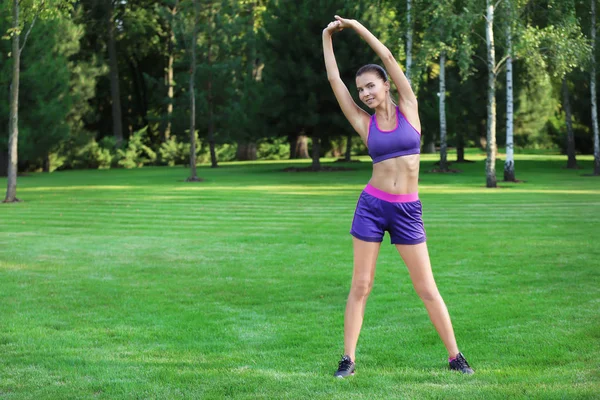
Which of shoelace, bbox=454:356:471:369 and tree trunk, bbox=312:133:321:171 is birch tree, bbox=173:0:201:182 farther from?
shoelace, bbox=454:356:471:369

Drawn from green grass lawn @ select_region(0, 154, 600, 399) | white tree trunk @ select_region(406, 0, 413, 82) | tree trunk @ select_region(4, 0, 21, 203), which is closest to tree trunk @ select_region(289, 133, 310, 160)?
white tree trunk @ select_region(406, 0, 413, 82)

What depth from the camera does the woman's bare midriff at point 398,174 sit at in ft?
19.0

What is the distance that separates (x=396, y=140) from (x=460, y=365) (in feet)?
5.49

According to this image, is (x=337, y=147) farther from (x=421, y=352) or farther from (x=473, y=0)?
(x=421, y=352)

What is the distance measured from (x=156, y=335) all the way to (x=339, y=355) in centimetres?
188

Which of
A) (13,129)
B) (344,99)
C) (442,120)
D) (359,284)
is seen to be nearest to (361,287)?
(359,284)

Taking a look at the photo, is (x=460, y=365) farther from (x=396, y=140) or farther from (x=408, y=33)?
(x=408, y=33)

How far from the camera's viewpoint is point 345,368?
5.98 meters

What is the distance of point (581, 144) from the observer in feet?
169

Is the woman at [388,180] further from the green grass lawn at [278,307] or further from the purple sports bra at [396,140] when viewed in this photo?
the green grass lawn at [278,307]

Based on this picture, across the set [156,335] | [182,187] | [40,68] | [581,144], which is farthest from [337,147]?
[156,335]

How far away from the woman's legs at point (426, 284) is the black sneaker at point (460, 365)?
0.04 m

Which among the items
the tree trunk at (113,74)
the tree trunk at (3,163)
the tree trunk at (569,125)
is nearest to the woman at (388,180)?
the tree trunk at (569,125)

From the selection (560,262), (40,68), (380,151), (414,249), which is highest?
(40,68)
